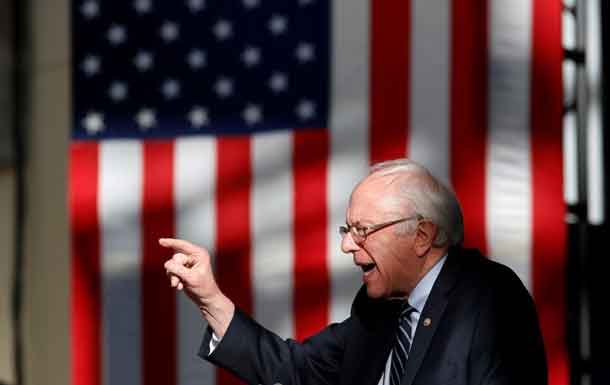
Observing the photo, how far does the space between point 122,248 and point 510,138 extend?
1370 millimetres

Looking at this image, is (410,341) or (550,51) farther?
(550,51)

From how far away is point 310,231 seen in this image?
197 inches

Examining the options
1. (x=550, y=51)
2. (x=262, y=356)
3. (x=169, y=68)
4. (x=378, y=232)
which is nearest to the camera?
(x=378, y=232)

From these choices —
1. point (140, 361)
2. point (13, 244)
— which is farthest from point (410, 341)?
point (13, 244)

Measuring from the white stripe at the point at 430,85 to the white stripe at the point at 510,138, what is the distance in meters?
0.15

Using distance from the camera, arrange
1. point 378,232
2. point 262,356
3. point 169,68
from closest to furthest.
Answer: point 378,232, point 262,356, point 169,68

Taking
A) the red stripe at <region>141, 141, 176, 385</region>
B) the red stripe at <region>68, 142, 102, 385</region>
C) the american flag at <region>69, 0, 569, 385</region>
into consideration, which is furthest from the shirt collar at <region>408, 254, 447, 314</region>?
the red stripe at <region>68, 142, 102, 385</region>

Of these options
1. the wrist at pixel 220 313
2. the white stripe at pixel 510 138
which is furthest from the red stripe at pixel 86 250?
the wrist at pixel 220 313

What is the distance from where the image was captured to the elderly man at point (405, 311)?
3012 millimetres

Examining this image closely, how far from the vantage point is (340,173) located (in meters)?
4.98

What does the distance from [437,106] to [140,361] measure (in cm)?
135

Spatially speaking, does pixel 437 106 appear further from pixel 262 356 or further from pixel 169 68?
pixel 262 356

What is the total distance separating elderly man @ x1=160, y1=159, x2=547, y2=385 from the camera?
301 centimetres

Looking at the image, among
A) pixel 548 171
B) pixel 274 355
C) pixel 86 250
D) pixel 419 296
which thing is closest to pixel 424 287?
pixel 419 296
